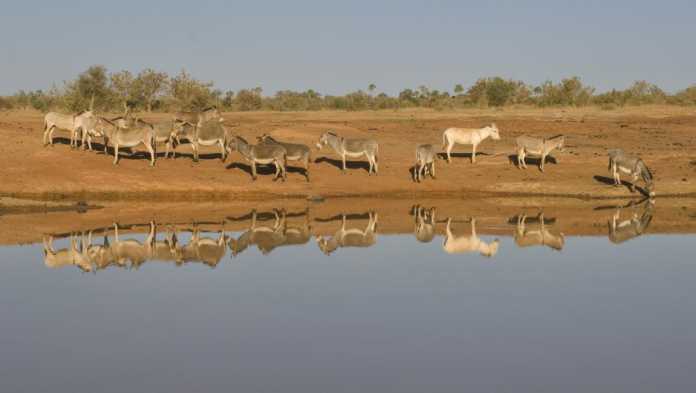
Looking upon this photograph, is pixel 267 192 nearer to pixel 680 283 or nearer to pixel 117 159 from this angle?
pixel 117 159

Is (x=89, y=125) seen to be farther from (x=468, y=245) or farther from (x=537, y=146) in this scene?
(x=468, y=245)

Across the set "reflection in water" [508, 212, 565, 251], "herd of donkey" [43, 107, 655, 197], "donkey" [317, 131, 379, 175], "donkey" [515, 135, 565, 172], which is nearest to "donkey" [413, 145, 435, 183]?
"herd of donkey" [43, 107, 655, 197]

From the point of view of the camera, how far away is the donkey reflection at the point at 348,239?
1853 cm

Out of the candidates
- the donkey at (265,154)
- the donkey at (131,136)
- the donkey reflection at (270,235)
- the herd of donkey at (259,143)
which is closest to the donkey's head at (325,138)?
the herd of donkey at (259,143)

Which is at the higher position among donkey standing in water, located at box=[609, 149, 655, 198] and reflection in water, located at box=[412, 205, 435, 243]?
donkey standing in water, located at box=[609, 149, 655, 198]

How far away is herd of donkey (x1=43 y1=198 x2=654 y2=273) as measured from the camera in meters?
16.9

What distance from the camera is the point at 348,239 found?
63.7 ft

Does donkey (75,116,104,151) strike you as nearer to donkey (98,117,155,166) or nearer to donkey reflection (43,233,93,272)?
donkey (98,117,155,166)

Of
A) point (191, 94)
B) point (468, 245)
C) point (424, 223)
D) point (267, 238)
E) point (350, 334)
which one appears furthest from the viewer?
point (191, 94)

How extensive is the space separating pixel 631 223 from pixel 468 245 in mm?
5743

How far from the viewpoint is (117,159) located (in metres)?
28.8

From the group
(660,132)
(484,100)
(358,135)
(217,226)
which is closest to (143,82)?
(358,135)

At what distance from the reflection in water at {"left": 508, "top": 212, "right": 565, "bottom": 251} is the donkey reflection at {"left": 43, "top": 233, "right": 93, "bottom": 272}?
895 cm

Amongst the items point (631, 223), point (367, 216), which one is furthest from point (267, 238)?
point (631, 223)
